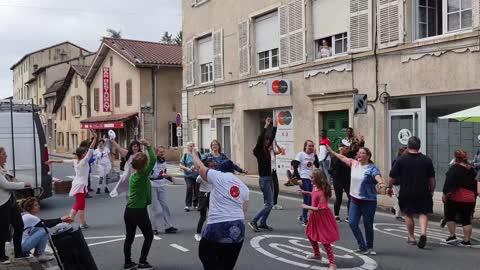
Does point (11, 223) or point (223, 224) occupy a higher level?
point (223, 224)

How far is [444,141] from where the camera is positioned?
43.5 feet

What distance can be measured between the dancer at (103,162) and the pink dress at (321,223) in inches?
378

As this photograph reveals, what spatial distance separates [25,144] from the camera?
38.9 ft

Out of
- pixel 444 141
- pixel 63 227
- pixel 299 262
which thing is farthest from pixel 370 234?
pixel 444 141

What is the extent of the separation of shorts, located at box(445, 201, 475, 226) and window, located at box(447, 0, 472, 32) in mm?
6043

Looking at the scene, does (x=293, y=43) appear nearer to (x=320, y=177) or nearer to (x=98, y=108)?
(x=320, y=177)

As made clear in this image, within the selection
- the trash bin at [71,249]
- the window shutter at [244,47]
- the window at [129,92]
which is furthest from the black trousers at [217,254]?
the window at [129,92]

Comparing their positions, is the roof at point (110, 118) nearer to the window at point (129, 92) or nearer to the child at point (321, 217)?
the window at point (129, 92)

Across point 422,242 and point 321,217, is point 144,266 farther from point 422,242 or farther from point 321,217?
point 422,242

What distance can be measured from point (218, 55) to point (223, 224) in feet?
59.3

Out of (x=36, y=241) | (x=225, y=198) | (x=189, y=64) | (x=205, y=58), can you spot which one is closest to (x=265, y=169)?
(x=36, y=241)

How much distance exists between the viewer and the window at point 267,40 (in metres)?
19.2

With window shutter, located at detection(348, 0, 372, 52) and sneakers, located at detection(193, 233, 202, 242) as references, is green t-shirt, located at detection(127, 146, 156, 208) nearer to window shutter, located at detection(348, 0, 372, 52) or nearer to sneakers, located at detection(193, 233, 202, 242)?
sneakers, located at detection(193, 233, 202, 242)

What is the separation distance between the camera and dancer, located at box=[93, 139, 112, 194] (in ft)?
49.9
